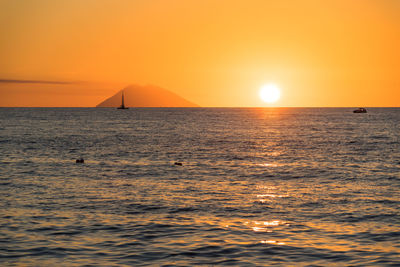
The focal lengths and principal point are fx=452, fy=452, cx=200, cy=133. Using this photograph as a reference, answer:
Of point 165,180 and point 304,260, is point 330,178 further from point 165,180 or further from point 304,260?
point 304,260

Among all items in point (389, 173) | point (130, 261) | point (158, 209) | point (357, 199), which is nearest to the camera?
point (130, 261)

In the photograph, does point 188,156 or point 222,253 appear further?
point 188,156

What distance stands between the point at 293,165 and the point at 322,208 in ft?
80.9

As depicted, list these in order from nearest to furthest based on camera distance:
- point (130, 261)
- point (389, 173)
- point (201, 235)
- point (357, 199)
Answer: point (130, 261), point (201, 235), point (357, 199), point (389, 173)

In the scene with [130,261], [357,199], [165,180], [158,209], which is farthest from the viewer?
[165,180]

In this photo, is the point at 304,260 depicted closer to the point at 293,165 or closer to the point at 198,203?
the point at 198,203

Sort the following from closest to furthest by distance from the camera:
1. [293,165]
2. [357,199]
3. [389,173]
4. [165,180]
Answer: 1. [357,199]
2. [165,180]
3. [389,173]
4. [293,165]

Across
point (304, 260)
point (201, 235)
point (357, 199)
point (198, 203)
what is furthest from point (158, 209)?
point (357, 199)

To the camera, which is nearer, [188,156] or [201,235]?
[201,235]

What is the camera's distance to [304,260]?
1767cm

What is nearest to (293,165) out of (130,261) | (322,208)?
(322,208)

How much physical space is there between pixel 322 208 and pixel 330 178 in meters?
14.4

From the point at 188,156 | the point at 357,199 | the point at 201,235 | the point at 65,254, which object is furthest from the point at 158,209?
the point at 188,156

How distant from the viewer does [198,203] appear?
28547mm
